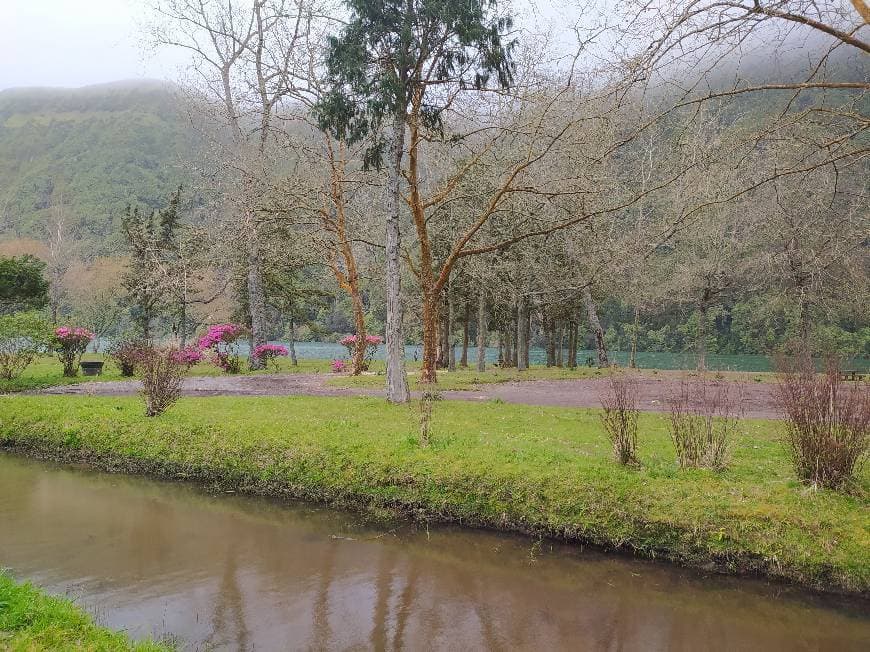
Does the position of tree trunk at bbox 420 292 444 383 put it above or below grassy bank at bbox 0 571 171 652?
above

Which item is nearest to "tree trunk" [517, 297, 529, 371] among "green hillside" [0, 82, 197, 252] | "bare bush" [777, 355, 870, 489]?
"green hillside" [0, 82, 197, 252]

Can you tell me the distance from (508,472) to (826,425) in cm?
351

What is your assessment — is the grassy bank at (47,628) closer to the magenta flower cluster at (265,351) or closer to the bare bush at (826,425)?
the bare bush at (826,425)

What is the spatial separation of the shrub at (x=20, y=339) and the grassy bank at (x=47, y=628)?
14.3 m

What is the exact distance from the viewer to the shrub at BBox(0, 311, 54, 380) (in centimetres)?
1658

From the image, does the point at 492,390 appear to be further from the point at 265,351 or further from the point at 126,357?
the point at 126,357

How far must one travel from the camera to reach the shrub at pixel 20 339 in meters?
16.6

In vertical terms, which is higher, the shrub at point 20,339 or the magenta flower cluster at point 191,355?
the shrub at point 20,339

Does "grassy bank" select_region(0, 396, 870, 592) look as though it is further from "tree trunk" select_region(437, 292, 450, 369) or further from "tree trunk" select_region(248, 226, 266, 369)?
"tree trunk" select_region(437, 292, 450, 369)

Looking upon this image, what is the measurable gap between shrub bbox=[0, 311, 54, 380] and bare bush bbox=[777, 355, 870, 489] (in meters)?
17.8

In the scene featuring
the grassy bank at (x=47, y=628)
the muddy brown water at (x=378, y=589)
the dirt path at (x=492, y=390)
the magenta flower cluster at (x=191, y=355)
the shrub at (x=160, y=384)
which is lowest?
the muddy brown water at (x=378, y=589)

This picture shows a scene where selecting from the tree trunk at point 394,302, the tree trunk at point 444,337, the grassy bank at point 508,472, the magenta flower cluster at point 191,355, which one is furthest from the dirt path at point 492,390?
the tree trunk at point 444,337

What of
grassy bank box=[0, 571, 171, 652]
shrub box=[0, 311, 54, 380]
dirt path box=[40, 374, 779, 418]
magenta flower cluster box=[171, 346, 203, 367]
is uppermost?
shrub box=[0, 311, 54, 380]

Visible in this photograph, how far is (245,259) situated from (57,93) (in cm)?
18579
